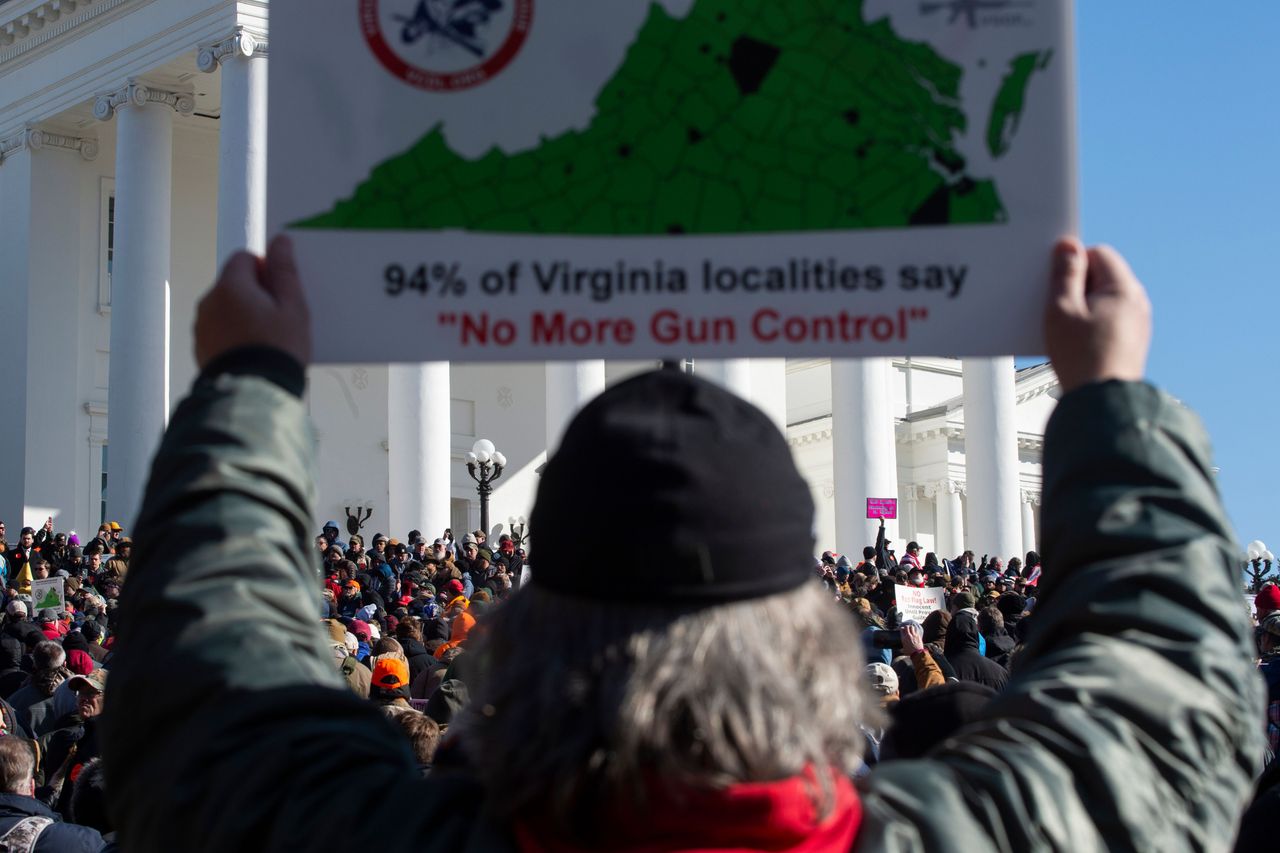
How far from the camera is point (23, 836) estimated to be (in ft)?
18.5

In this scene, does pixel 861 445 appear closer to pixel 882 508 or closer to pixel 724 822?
pixel 882 508

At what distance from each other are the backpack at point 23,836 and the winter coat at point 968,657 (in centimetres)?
559

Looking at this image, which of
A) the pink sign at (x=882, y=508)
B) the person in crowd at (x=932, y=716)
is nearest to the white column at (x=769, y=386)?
the pink sign at (x=882, y=508)

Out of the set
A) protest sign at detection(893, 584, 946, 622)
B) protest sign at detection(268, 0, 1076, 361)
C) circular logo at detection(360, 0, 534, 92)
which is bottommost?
protest sign at detection(893, 584, 946, 622)

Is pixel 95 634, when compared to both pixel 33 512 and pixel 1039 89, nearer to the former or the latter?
pixel 1039 89

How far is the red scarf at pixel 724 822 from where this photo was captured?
154 centimetres

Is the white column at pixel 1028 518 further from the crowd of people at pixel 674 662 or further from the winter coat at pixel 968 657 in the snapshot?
the crowd of people at pixel 674 662

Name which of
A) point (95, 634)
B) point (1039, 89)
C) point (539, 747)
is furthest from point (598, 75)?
point (95, 634)

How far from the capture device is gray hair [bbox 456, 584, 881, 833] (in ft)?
5.02

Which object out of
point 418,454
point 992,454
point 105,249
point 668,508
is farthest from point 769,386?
point 668,508

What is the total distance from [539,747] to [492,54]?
1117 mm

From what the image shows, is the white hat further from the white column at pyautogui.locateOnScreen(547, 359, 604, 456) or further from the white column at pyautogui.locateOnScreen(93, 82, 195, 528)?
the white column at pyautogui.locateOnScreen(93, 82, 195, 528)

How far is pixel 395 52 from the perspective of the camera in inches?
91.4

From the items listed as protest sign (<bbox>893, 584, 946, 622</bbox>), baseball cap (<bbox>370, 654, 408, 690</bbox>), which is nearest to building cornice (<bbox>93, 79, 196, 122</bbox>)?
protest sign (<bbox>893, 584, 946, 622</bbox>)
